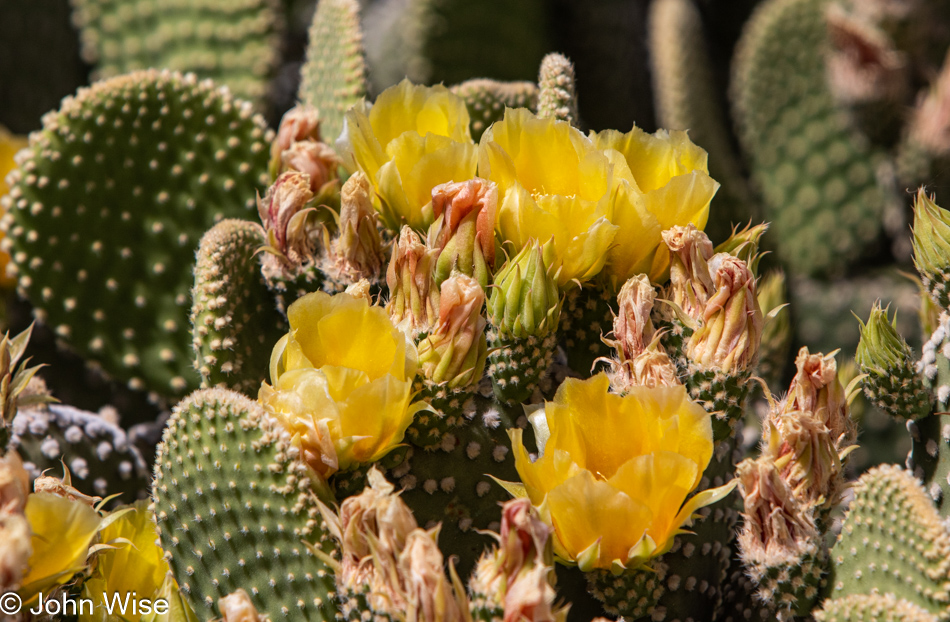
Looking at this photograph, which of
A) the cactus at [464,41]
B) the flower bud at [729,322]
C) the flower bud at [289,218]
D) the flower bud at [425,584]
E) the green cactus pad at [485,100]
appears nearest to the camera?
the flower bud at [425,584]

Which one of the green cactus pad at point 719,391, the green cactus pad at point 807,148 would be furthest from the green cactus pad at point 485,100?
the green cactus pad at point 807,148

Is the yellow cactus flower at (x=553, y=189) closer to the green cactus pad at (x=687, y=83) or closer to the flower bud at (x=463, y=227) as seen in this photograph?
the flower bud at (x=463, y=227)

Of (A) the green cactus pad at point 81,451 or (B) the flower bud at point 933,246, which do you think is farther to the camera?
(A) the green cactus pad at point 81,451

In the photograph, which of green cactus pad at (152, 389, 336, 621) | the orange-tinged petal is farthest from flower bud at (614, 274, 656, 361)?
green cactus pad at (152, 389, 336, 621)

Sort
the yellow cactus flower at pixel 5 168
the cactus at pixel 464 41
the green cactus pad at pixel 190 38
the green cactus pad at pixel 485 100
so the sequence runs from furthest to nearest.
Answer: the cactus at pixel 464 41, the green cactus pad at pixel 190 38, the yellow cactus flower at pixel 5 168, the green cactus pad at pixel 485 100

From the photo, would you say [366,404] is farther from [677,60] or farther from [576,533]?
[677,60]
